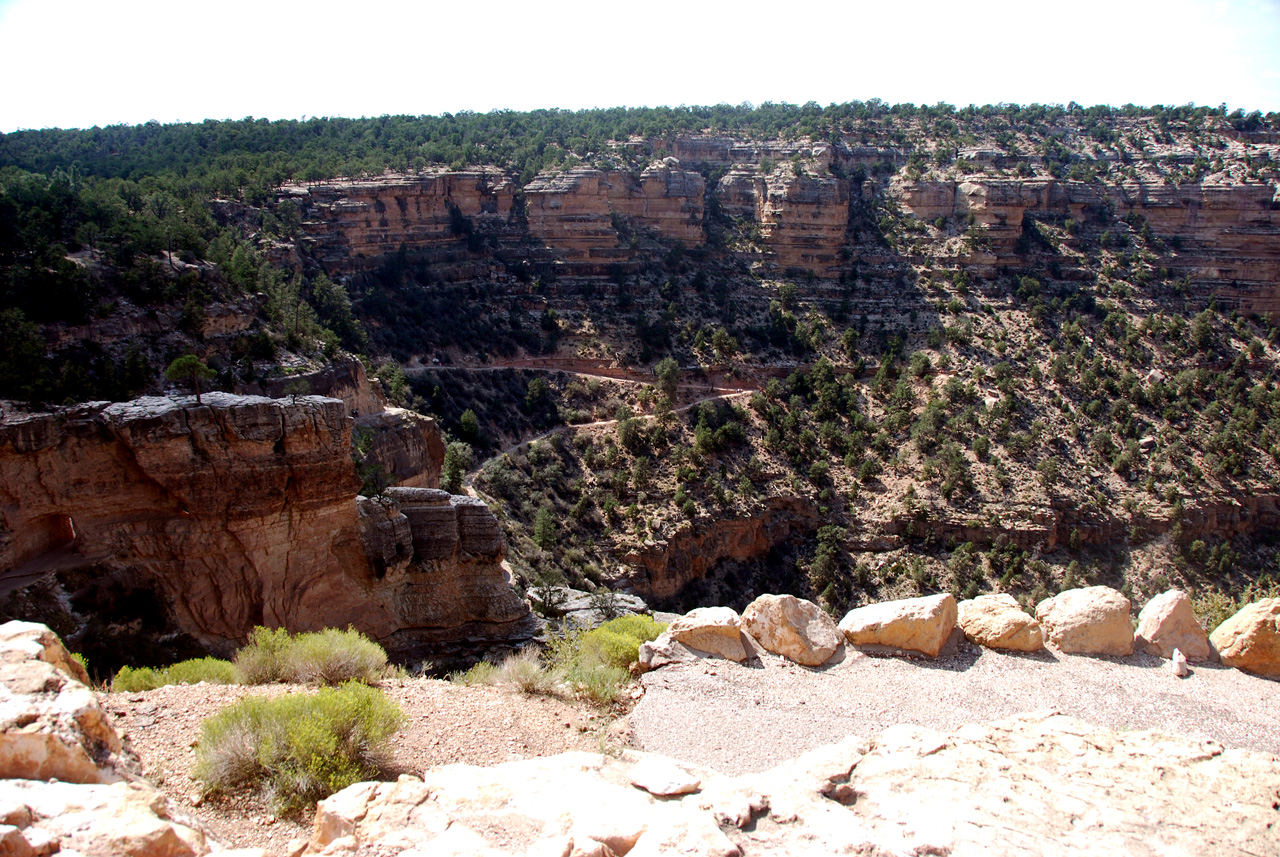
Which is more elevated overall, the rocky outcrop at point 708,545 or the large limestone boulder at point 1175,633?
the large limestone boulder at point 1175,633

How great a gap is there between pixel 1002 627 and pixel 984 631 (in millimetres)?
303

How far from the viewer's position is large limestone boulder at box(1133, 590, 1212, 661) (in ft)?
39.8

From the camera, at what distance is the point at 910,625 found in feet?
40.0

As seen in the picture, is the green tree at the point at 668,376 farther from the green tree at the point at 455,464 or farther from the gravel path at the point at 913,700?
the gravel path at the point at 913,700

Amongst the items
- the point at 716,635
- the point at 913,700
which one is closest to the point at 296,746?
the point at 716,635

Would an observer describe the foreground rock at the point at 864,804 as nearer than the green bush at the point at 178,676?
Yes

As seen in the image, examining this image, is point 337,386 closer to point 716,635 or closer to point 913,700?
point 716,635

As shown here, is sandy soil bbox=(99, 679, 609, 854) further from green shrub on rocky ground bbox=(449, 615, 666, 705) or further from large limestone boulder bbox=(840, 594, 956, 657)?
large limestone boulder bbox=(840, 594, 956, 657)

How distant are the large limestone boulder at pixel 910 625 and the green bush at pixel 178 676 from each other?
33.7 ft

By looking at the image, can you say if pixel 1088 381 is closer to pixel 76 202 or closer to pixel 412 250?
pixel 412 250

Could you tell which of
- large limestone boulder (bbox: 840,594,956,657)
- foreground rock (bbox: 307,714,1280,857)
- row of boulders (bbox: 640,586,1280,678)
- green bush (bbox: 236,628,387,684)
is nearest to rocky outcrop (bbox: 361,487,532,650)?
green bush (bbox: 236,628,387,684)

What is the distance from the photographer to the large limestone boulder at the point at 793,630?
12.3 meters

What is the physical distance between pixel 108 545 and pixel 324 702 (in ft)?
36.0

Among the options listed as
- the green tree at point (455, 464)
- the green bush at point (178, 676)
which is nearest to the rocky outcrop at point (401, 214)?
the green tree at point (455, 464)
